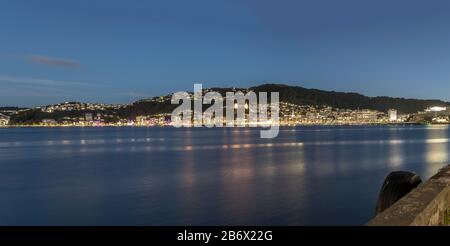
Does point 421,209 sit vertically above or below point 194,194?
above

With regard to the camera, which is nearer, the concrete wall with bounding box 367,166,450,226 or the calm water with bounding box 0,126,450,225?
the concrete wall with bounding box 367,166,450,226

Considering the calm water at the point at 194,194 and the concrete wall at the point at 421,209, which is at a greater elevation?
the concrete wall at the point at 421,209

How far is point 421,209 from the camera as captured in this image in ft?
18.8

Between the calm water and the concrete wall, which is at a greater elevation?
the concrete wall

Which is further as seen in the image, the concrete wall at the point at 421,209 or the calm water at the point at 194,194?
the calm water at the point at 194,194

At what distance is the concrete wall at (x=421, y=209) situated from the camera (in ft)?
17.1

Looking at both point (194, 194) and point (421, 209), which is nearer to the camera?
point (421, 209)

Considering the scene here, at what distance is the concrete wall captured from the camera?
5227mm
